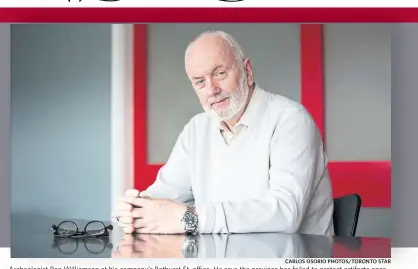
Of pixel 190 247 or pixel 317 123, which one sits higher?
pixel 317 123

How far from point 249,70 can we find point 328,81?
30cm

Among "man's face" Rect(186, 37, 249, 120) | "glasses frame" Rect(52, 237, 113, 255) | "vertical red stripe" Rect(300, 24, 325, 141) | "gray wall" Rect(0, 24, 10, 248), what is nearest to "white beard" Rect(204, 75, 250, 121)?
"man's face" Rect(186, 37, 249, 120)

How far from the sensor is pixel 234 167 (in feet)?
8.41

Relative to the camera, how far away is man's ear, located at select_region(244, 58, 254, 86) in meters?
2.54

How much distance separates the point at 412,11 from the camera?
2.59 meters

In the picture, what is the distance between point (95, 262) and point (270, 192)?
0.61 metres

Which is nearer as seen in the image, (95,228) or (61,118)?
(95,228)

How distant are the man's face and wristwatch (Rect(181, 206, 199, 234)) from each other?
42 cm

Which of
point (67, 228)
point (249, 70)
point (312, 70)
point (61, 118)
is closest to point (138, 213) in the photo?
point (67, 228)

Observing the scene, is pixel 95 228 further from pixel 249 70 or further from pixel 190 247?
pixel 249 70

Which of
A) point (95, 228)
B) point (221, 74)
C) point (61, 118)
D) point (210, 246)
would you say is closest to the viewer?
point (210, 246)

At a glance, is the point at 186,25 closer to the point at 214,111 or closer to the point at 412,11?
the point at 214,111

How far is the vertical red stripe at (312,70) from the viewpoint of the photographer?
258cm
